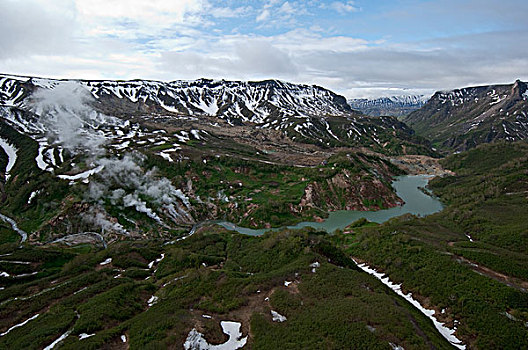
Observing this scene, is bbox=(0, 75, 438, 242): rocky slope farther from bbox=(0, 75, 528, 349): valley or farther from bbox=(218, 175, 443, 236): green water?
bbox=(218, 175, 443, 236): green water

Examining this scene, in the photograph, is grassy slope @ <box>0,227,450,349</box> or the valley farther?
the valley

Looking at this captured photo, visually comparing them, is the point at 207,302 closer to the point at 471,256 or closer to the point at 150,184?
the point at 471,256

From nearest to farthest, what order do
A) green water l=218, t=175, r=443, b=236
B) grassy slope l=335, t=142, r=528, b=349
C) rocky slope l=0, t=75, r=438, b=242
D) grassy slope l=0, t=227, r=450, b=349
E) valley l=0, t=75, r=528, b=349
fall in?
grassy slope l=0, t=227, r=450, b=349, valley l=0, t=75, r=528, b=349, grassy slope l=335, t=142, r=528, b=349, rocky slope l=0, t=75, r=438, b=242, green water l=218, t=175, r=443, b=236

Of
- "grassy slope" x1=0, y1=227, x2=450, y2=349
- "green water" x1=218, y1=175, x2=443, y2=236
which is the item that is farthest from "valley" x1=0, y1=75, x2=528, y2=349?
"green water" x1=218, y1=175, x2=443, y2=236

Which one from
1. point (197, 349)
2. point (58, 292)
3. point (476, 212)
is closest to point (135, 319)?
point (197, 349)

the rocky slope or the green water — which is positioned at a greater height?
the rocky slope

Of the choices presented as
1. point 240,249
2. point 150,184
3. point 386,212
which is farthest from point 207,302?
point 386,212
